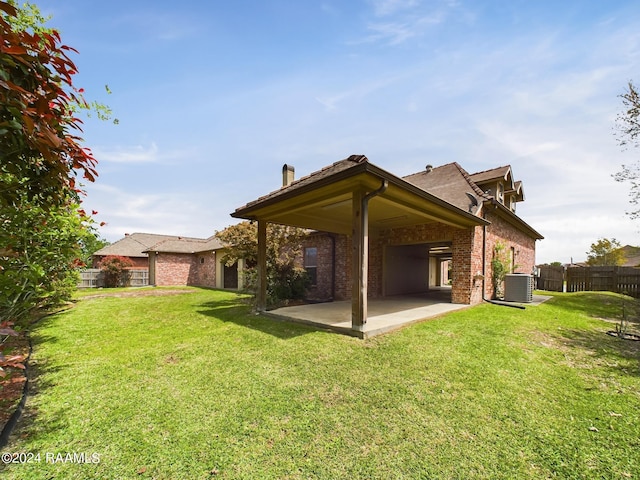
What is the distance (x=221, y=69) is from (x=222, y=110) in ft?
3.38

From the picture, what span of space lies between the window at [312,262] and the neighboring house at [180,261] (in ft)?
25.6

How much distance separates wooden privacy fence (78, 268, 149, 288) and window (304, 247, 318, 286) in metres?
15.3

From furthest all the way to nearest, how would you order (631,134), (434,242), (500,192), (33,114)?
(500,192) → (631,134) → (434,242) → (33,114)

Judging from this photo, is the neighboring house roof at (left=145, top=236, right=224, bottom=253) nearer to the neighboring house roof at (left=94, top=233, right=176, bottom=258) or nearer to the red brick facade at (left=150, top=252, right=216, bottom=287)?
the red brick facade at (left=150, top=252, right=216, bottom=287)

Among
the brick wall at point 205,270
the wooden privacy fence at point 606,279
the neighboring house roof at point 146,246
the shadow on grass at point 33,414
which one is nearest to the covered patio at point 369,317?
the shadow on grass at point 33,414

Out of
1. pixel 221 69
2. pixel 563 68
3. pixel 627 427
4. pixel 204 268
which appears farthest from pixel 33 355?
pixel 204 268

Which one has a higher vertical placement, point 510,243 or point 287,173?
point 287,173

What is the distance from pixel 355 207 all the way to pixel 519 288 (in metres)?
7.93

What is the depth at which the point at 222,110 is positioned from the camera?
297 inches

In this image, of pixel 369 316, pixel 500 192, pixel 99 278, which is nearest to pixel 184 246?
pixel 99 278

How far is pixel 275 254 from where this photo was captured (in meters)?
10.5

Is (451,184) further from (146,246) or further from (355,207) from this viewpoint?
(146,246)

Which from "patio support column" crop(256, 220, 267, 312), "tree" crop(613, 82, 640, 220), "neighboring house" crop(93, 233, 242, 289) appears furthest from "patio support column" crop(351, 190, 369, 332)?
"neighboring house" crop(93, 233, 242, 289)

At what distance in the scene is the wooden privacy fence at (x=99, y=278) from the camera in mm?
19405
